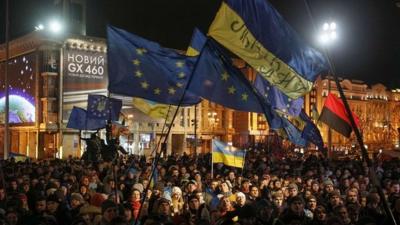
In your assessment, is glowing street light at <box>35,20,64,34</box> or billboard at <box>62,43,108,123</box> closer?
glowing street light at <box>35,20,64,34</box>

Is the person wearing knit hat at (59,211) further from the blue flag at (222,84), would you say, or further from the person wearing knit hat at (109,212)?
the blue flag at (222,84)

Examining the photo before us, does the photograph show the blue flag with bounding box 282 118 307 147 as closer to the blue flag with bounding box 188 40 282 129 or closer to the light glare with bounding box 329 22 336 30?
the blue flag with bounding box 188 40 282 129

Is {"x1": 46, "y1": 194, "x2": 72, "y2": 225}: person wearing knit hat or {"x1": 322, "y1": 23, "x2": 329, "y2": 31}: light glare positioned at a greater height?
{"x1": 322, "y1": 23, "x2": 329, "y2": 31}: light glare

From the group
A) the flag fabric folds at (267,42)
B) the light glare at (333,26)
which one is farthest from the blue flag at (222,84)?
the light glare at (333,26)

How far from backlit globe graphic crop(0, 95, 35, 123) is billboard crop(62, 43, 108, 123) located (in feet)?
12.4

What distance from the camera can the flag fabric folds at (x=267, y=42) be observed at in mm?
8492

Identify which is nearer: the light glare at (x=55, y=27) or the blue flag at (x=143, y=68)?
the blue flag at (x=143, y=68)

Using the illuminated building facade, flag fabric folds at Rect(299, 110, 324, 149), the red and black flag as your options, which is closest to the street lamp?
the illuminated building facade

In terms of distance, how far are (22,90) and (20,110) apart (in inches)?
72.5

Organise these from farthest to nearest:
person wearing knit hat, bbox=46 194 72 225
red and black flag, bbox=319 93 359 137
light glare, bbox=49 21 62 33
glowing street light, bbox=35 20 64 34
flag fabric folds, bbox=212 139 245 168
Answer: glowing street light, bbox=35 20 64 34, light glare, bbox=49 21 62 33, red and black flag, bbox=319 93 359 137, flag fabric folds, bbox=212 139 245 168, person wearing knit hat, bbox=46 194 72 225

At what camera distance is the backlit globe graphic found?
47969mm

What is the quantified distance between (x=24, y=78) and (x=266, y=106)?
43.5 m

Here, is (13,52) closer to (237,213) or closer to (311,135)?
(311,135)

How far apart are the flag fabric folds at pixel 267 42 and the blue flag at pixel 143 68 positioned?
1763 mm
